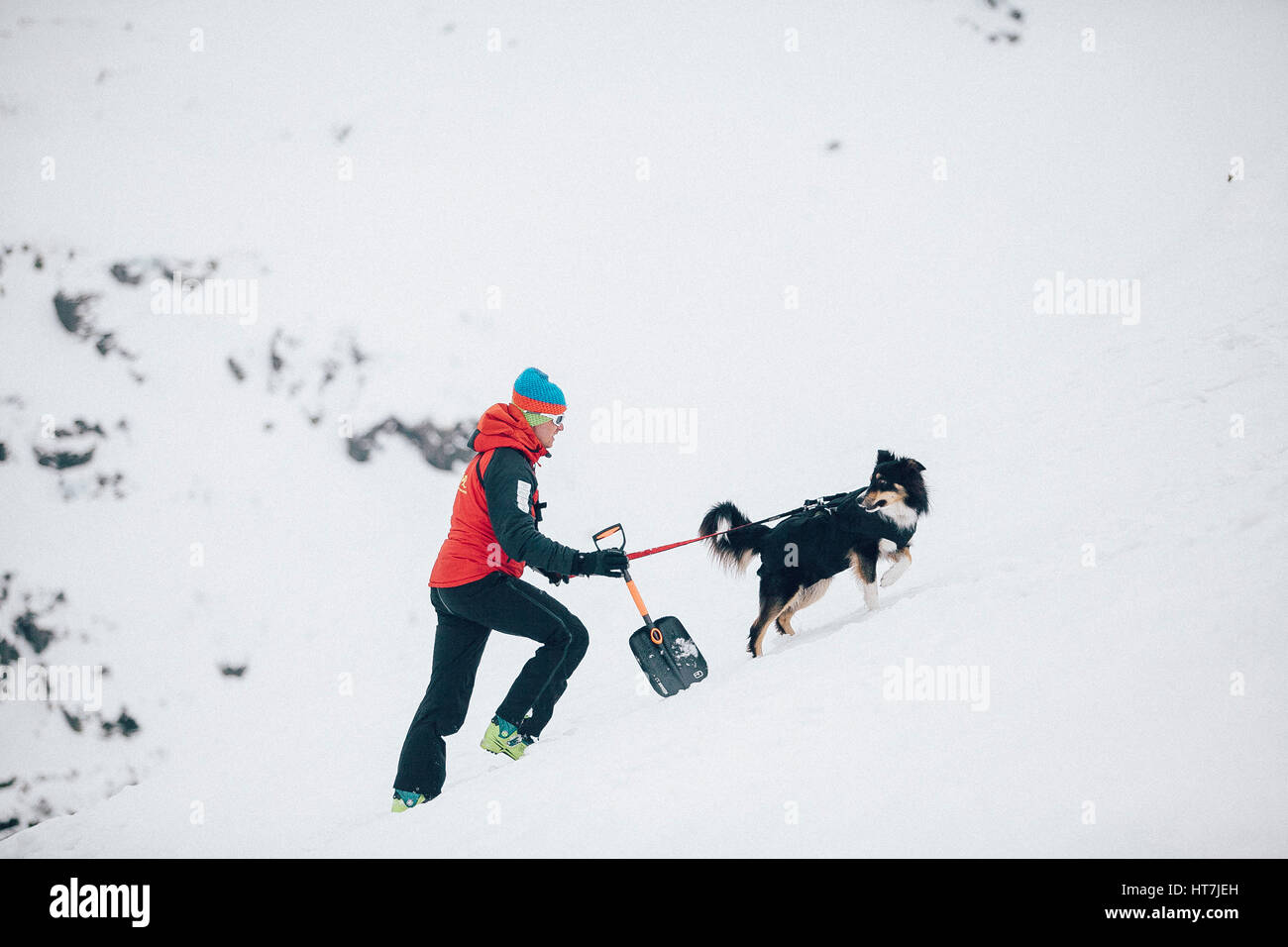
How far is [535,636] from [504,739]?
54 cm

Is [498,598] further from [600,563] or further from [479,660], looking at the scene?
[600,563]

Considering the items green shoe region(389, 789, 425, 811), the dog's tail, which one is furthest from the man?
the dog's tail

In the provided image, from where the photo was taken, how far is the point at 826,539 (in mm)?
4504

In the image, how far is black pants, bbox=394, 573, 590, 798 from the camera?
11.5 feet

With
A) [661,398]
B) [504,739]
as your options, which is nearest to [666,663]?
[504,739]

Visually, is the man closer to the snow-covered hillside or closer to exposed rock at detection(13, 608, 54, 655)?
the snow-covered hillside

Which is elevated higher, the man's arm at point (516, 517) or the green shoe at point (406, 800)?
the man's arm at point (516, 517)

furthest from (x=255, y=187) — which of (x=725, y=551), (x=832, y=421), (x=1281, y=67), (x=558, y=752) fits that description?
(x=1281, y=67)

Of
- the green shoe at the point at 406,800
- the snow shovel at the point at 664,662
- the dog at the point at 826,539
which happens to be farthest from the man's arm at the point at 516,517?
the dog at the point at 826,539

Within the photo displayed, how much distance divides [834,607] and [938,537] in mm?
1065

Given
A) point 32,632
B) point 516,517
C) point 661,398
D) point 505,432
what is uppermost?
point 661,398

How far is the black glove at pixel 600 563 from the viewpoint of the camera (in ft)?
11.3

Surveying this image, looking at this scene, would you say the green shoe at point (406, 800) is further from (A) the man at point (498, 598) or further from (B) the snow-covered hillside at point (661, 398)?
(B) the snow-covered hillside at point (661, 398)

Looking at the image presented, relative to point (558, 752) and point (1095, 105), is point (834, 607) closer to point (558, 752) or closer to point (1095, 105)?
point (558, 752)
